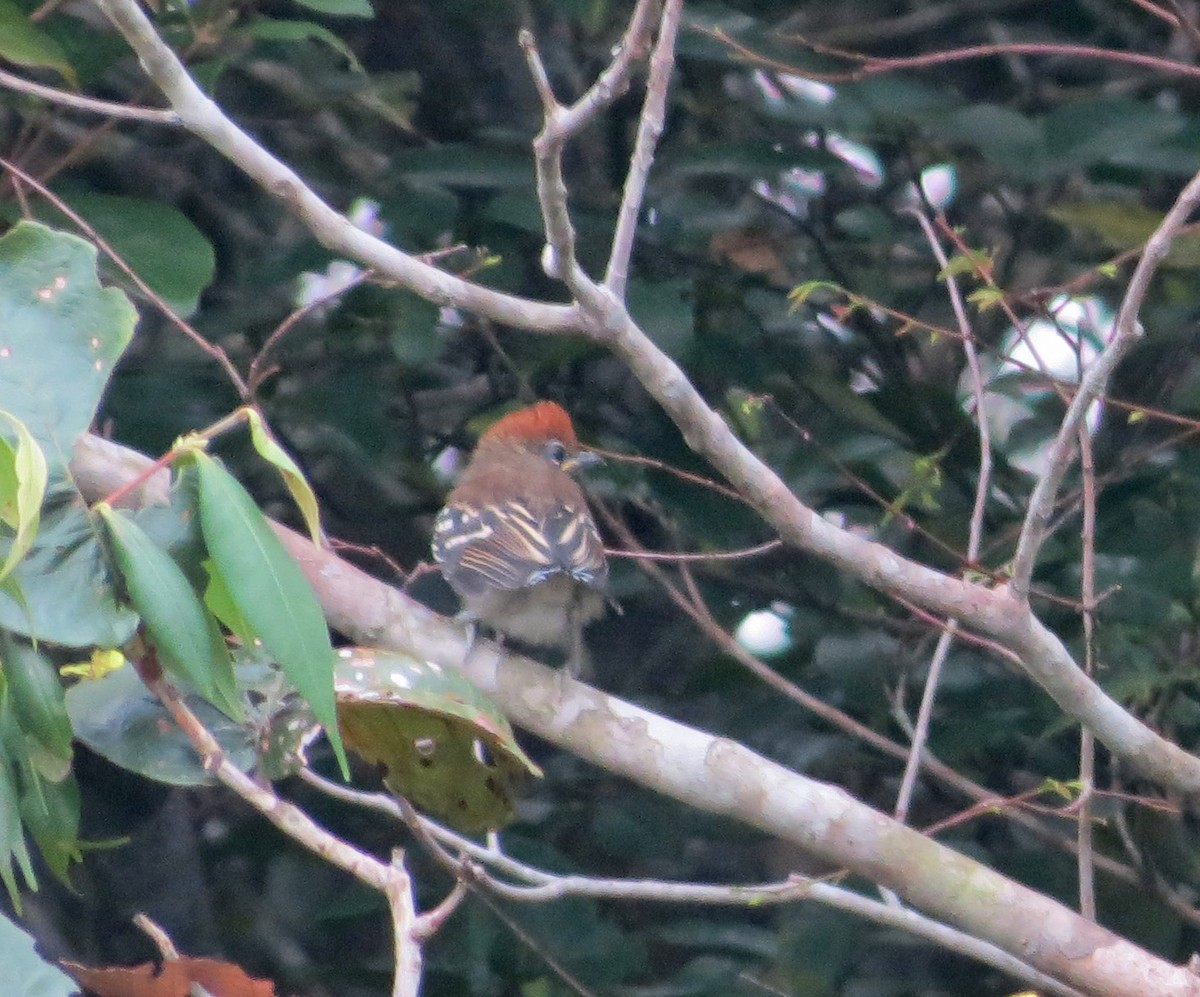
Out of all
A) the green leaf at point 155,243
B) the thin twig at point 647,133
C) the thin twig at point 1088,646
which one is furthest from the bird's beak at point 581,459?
the thin twig at point 647,133

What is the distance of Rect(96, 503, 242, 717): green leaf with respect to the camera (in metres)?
2.18

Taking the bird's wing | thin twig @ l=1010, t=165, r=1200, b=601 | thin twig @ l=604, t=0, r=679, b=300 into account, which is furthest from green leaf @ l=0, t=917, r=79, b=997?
the bird's wing

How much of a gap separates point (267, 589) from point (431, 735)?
787mm

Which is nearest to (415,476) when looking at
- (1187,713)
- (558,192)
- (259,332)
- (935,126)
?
(259,332)

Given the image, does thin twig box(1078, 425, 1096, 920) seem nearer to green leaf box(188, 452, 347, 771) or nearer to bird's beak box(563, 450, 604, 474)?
bird's beak box(563, 450, 604, 474)

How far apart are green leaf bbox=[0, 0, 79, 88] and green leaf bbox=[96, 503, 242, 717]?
1.67 m

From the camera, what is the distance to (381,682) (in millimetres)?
2688

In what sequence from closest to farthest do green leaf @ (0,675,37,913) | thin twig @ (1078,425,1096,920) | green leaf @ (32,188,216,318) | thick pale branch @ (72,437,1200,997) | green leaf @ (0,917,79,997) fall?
green leaf @ (0,917,79,997) < green leaf @ (0,675,37,913) < thick pale branch @ (72,437,1200,997) < thin twig @ (1078,425,1096,920) < green leaf @ (32,188,216,318)

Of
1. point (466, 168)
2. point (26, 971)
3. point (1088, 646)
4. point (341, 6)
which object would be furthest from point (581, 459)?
point (26, 971)

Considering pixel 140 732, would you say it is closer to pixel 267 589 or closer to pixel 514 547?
pixel 267 589

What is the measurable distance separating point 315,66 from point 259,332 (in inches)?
28.2

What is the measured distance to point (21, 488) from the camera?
1899 millimetres

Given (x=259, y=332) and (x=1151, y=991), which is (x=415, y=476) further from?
(x=1151, y=991)

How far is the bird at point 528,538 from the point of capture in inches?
153
